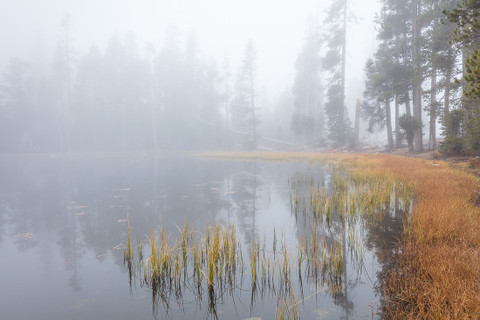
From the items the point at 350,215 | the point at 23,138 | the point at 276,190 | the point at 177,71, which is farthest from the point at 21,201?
the point at 177,71

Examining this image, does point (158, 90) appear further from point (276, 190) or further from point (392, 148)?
point (276, 190)

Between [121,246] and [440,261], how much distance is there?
570 centimetres

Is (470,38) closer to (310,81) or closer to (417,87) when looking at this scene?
(417,87)

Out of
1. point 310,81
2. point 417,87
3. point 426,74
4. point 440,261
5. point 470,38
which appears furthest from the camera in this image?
point 310,81

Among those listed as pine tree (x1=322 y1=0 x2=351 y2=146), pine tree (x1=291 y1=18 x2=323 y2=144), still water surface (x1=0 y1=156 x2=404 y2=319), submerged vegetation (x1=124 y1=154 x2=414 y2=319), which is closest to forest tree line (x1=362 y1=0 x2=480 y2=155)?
pine tree (x1=322 y1=0 x2=351 y2=146)

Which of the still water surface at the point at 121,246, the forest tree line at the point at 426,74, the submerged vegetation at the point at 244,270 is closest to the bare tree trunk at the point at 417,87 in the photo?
the forest tree line at the point at 426,74

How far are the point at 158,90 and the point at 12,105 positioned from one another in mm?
21057

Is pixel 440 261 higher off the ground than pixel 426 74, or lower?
lower

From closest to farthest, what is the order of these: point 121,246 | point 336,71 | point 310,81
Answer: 1. point 121,246
2. point 336,71
3. point 310,81

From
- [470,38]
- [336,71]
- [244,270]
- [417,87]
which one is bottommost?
[244,270]

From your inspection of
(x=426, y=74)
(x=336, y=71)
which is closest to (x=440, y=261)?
(x=426, y=74)

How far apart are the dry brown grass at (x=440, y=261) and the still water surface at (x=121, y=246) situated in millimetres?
392

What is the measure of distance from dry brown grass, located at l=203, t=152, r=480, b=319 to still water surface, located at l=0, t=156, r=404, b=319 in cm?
39

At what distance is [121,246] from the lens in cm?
594
